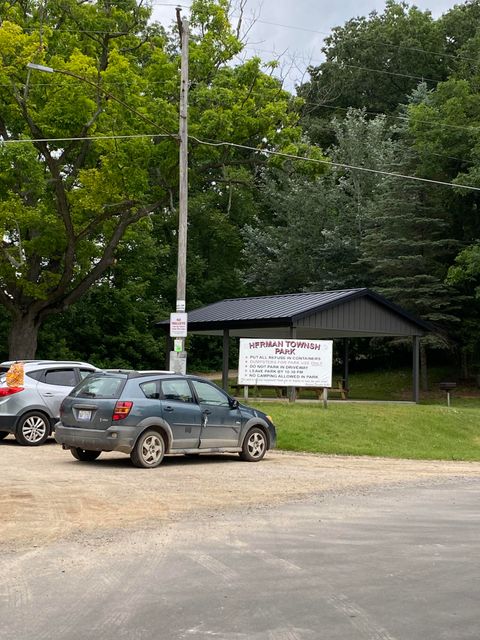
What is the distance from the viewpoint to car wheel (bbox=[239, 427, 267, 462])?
52.5 ft

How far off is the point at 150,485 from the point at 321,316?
17.2m

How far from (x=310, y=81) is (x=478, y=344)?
28.8m

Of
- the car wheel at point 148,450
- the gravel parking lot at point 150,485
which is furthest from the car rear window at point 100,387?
the gravel parking lot at point 150,485

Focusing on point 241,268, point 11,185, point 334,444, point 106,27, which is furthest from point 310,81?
point 334,444

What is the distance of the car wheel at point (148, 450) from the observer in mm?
14141

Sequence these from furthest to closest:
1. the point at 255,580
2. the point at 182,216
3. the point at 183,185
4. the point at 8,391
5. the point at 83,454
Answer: the point at 183,185 < the point at 182,216 < the point at 8,391 < the point at 83,454 < the point at 255,580

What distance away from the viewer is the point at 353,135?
4903 cm

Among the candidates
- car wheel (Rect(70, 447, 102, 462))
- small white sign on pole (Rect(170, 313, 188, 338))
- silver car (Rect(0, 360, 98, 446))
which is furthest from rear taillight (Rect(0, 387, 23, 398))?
small white sign on pole (Rect(170, 313, 188, 338))

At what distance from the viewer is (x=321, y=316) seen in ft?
94.8

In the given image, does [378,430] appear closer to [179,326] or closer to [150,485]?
[179,326]

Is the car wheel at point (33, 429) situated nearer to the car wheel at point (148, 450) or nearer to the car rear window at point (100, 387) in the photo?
the car rear window at point (100, 387)

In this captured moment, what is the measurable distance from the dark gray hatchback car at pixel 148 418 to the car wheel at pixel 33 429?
245 cm

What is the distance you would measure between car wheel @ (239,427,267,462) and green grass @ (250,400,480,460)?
312 cm

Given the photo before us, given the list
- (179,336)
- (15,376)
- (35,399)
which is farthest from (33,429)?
(179,336)
